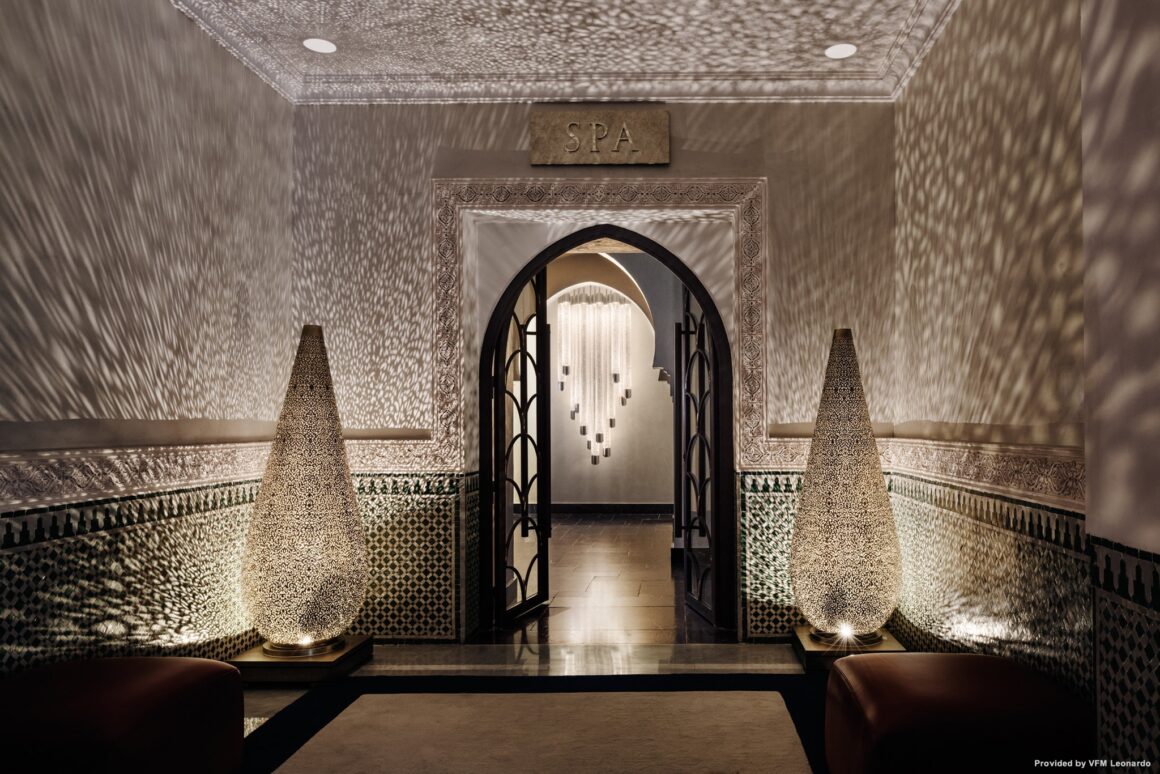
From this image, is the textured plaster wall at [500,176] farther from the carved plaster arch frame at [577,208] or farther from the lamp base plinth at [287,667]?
the lamp base plinth at [287,667]

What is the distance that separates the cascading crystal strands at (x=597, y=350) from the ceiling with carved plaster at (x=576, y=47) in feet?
19.9

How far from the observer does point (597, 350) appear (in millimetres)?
10391

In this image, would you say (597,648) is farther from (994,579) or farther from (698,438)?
(994,579)

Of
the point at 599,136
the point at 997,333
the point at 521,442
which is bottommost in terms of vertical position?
the point at 521,442

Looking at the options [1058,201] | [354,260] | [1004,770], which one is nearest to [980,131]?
[1058,201]

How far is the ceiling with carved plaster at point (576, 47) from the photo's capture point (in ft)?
11.6

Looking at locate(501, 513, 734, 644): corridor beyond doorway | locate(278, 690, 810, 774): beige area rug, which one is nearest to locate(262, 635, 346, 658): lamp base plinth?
locate(278, 690, 810, 774): beige area rug

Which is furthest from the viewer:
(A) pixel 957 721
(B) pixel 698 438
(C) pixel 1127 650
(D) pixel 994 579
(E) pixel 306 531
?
(B) pixel 698 438

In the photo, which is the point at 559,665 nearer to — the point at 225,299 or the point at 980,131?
the point at 225,299

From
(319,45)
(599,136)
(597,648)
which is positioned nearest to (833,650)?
(597,648)

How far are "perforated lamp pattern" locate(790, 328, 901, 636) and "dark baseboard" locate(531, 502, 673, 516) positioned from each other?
6.69 meters

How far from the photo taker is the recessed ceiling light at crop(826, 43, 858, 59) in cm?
384

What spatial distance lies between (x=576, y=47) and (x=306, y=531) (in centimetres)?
262

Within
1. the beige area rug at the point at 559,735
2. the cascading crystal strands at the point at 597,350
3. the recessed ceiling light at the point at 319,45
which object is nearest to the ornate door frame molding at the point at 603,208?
the recessed ceiling light at the point at 319,45
